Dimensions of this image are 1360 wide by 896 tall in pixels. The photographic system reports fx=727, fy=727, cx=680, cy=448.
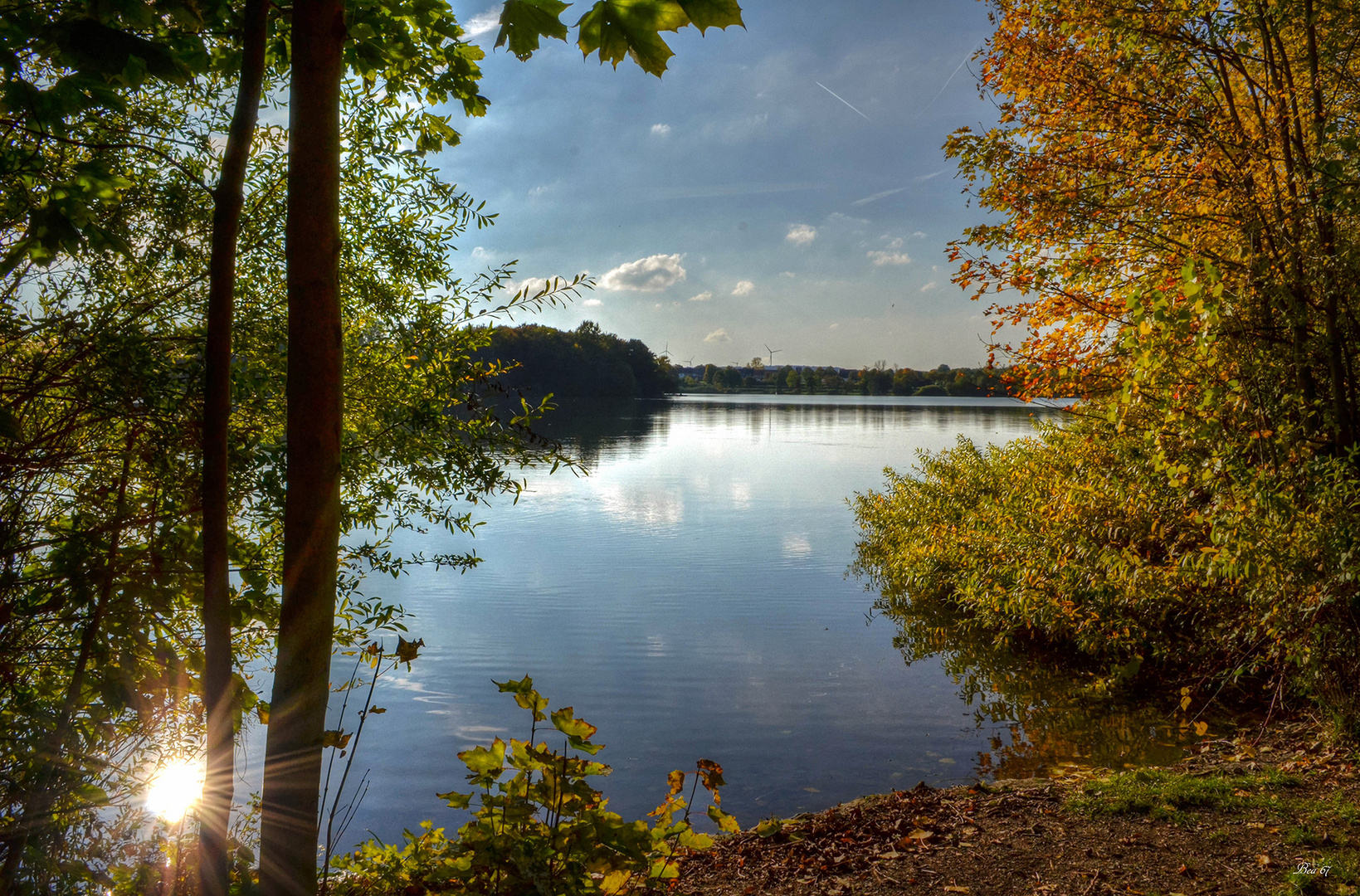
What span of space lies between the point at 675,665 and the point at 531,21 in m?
8.65

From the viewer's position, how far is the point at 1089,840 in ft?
12.6

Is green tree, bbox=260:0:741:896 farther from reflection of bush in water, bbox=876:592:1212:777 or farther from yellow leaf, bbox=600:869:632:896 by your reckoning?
reflection of bush in water, bbox=876:592:1212:777

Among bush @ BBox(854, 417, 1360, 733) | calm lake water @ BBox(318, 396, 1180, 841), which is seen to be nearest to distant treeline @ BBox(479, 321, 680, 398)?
calm lake water @ BBox(318, 396, 1180, 841)

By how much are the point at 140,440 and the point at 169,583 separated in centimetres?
63

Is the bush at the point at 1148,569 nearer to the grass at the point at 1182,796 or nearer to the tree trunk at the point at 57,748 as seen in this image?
the grass at the point at 1182,796

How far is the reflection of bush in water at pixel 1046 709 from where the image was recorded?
645cm

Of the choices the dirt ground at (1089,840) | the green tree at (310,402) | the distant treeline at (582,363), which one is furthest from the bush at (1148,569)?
the distant treeline at (582,363)

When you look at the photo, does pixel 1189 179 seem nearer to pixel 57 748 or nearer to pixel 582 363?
pixel 57 748

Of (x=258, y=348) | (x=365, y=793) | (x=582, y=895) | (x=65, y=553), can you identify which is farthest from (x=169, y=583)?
(x=365, y=793)

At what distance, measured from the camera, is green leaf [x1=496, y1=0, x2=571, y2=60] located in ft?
5.67

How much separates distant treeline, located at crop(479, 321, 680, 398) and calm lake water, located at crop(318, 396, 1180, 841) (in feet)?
133

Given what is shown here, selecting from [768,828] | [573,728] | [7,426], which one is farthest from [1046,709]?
[7,426]

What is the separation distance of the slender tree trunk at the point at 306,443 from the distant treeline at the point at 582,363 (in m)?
54.4

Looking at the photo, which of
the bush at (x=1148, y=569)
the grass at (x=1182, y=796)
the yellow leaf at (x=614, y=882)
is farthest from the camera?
the bush at (x=1148, y=569)
